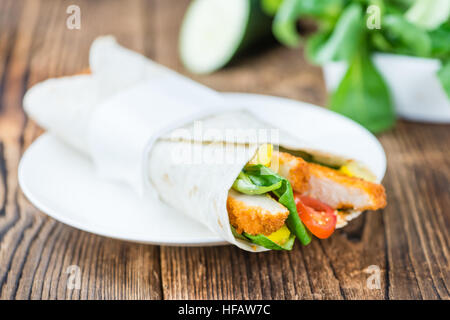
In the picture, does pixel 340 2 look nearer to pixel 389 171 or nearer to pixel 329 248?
pixel 389 171

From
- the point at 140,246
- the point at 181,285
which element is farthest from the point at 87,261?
the point at 181,285

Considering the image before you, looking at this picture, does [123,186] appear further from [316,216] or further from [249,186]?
[316,216]

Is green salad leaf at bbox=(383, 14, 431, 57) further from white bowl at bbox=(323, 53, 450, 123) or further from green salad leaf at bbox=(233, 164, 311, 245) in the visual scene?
green salad leaf at bbox=(233, 164, 311, 245)

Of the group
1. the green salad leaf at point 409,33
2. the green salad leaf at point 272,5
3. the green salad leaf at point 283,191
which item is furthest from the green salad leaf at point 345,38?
the green salad leaf at point 283,191

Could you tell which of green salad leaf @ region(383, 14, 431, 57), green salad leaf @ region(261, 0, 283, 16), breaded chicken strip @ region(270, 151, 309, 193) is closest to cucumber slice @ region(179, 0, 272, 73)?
green salad leaf @ region(261, 0, 283, 16)

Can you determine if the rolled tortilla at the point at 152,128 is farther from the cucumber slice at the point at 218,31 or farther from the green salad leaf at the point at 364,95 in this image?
the cucumber slice at the point at 218,31

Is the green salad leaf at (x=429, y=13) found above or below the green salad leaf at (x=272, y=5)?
above
